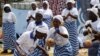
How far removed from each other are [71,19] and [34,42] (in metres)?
5.21

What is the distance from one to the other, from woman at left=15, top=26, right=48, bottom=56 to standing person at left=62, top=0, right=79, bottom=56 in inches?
179

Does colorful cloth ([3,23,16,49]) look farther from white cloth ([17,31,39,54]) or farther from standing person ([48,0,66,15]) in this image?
white cloth ([17,31,39,54])

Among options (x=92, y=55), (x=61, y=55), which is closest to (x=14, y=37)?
Result: (x=61, y=55)

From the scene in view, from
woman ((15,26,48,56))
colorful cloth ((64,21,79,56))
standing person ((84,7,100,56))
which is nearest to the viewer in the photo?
woman ((15,26,48,56))

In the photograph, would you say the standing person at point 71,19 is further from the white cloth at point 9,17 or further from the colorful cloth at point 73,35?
the white cloth at point 9,17

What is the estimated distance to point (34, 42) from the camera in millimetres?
7785

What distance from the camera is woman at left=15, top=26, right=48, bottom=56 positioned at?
759 cm

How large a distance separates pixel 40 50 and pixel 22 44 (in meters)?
0.39

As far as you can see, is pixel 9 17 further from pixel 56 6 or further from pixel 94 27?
pixel 94 27

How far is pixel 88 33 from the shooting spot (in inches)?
340

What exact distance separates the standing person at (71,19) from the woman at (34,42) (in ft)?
14.9

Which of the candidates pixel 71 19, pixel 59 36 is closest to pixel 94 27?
pixel 59 36

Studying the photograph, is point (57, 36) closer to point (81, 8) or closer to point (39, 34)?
point (39, 34)

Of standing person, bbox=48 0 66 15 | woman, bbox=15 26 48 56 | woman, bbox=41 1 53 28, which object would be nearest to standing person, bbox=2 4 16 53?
woman, bbox=41 1 53 28
